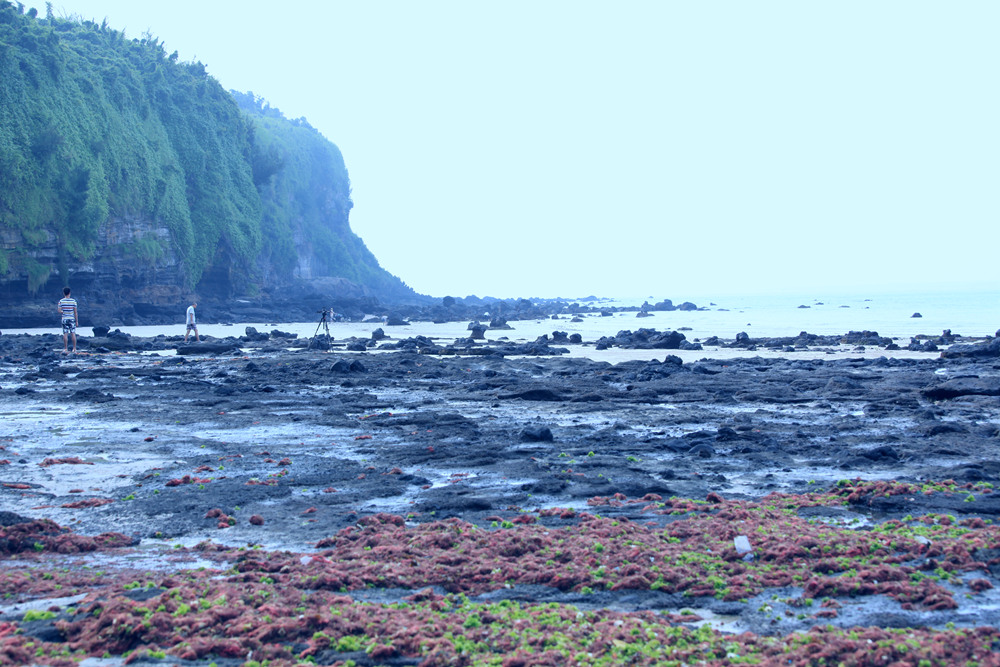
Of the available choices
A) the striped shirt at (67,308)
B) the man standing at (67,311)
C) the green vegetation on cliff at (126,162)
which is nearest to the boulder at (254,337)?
the man standing at (67,311)

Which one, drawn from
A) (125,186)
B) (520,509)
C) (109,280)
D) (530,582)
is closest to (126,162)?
(125,186)

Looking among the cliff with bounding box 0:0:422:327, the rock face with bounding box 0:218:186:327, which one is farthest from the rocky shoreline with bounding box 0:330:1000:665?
the cliff with bounding box 0:0:422:327

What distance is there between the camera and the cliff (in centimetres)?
4106

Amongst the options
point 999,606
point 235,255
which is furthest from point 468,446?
point 235,255

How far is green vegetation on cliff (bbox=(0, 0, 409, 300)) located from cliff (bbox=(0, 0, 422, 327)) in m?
0.10

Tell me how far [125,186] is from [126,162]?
183cm

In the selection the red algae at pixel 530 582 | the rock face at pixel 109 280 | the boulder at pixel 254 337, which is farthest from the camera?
the rock face at pixel 109 280

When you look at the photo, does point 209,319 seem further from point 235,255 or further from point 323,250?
point 323,250

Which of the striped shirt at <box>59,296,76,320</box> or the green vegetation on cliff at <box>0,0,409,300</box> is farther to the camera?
the green vegetation on cliff at <box>0,0,409,300</box>

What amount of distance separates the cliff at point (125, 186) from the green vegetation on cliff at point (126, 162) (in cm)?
10

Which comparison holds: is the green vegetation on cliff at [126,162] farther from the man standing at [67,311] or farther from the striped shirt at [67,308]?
the striped shirt at [67,308]

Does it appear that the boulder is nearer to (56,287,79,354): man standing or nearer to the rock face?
(56,287,79,354): man standing

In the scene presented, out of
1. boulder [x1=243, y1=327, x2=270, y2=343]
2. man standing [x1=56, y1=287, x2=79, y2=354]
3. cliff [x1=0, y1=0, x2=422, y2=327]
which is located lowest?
boulder [x1=243, y1=327, x2=270, y2=343]

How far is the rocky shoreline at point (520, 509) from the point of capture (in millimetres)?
4945
